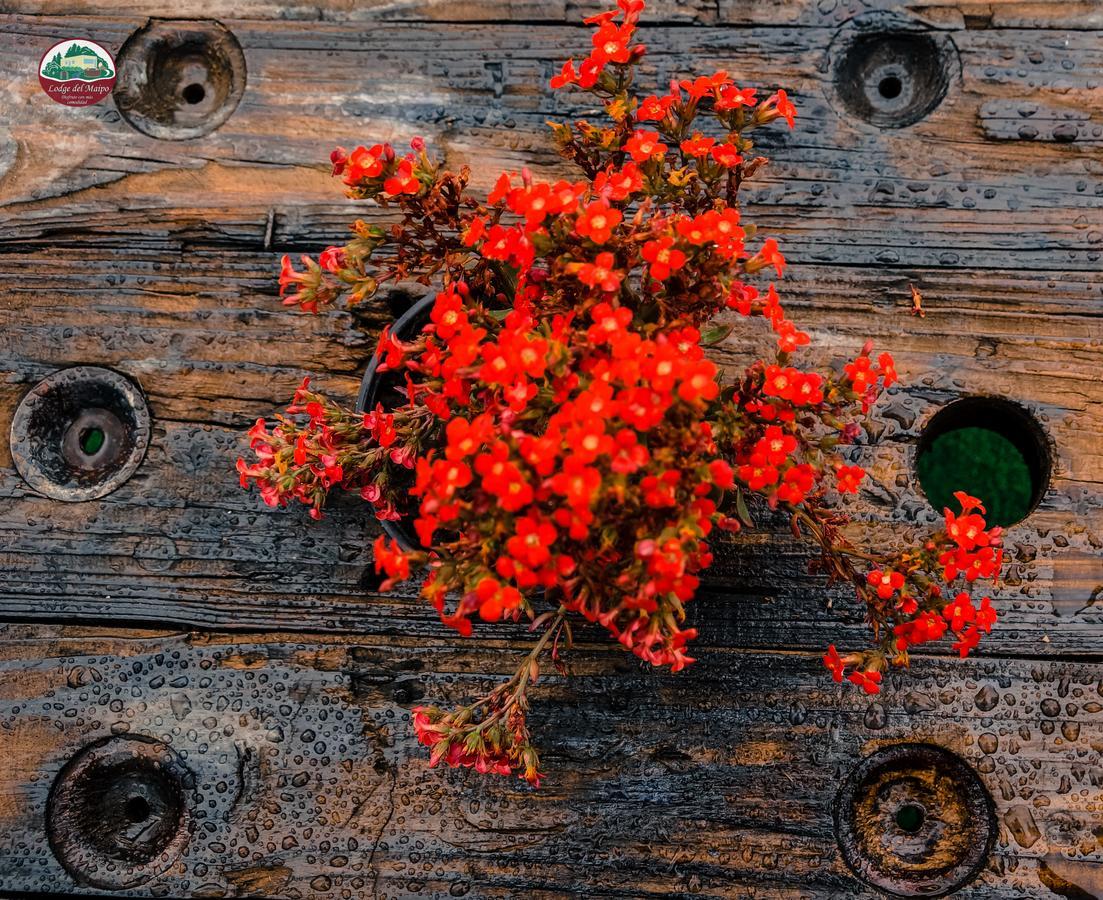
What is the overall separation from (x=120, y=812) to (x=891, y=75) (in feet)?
7.10

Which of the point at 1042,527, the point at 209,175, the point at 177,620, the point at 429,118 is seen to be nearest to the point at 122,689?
the point at 177,620

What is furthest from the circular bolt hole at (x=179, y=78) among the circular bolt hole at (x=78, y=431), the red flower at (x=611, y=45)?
the red flower at (x=611, y=45)

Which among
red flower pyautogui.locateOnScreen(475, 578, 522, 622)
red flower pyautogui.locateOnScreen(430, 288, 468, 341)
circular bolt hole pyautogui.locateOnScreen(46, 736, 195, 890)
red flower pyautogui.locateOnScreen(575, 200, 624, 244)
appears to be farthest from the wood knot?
circular bolt hole pyautogui.locateOnScreen(46, 736, 195, 890)

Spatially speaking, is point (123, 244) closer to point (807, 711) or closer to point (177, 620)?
point (177, 620)

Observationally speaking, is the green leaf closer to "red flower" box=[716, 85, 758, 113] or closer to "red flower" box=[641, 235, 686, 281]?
"red flower" box=[641, 235, 686, 281]

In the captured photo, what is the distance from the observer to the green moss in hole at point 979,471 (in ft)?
9.16

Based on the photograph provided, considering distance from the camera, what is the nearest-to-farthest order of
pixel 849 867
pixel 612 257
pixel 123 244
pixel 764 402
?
pixel 612 257 → pixel 764 402 → pixel 849 867 → pixel 123 244

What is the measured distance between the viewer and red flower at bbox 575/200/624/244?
1.20 metres

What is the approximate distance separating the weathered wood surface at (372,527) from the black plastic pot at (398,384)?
0.45ft

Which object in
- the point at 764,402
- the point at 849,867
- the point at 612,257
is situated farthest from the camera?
the point at 849,867

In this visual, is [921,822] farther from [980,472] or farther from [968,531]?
[980,472]

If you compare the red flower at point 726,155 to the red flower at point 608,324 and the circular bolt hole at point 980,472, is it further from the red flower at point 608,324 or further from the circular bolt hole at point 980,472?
the circular bolt hole at point 980,472

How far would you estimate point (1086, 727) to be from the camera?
1756mm

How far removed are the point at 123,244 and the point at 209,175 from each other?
225 millimetres
